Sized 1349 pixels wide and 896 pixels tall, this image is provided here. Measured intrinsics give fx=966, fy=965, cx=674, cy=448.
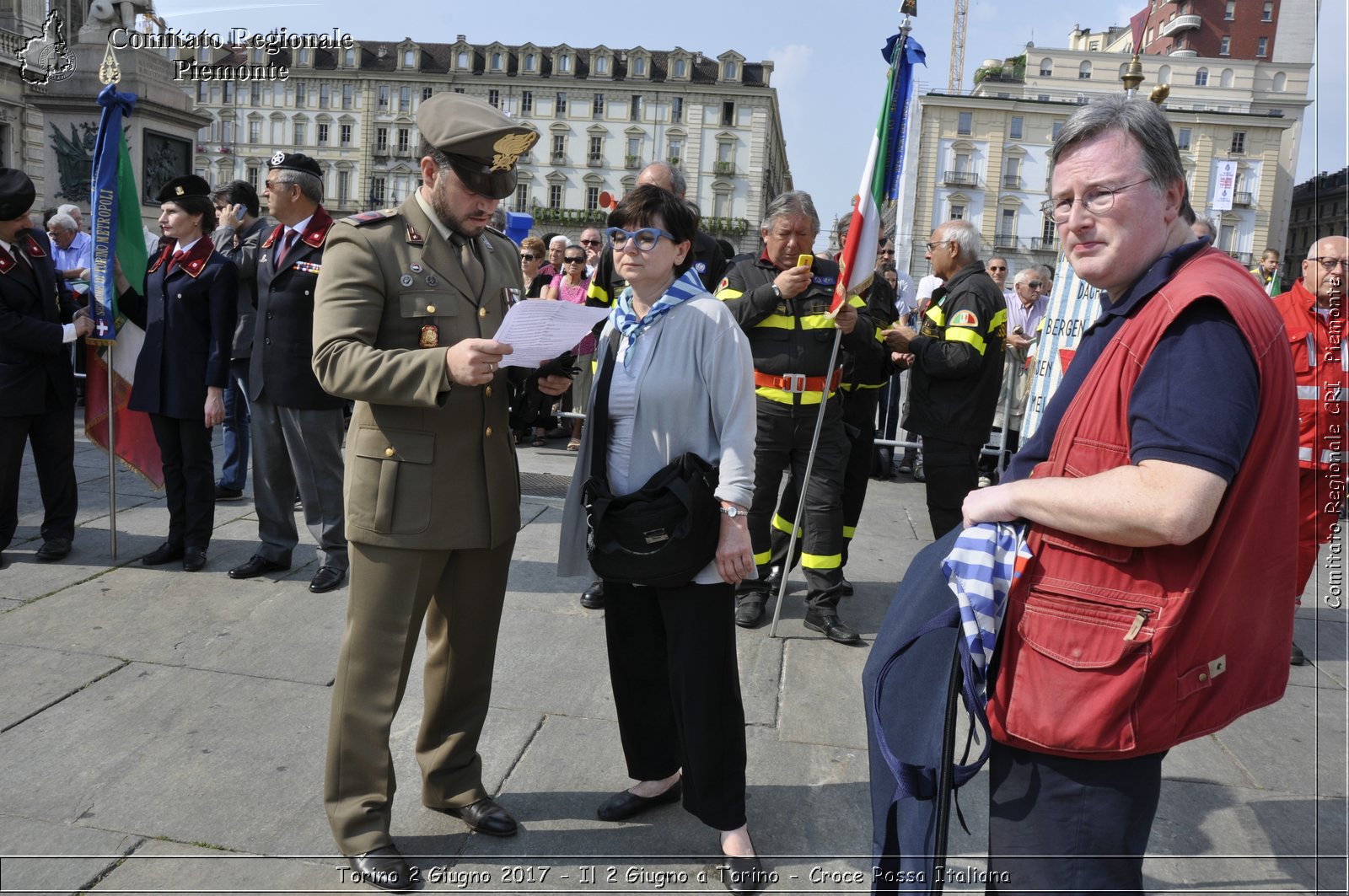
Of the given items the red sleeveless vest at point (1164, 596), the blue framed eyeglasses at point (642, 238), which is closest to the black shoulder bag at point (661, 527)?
the blue framed eyeglasses at point (642, 238)

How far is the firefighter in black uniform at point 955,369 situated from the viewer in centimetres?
516

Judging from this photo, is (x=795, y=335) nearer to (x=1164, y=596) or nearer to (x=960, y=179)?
(x=1164, y=596)

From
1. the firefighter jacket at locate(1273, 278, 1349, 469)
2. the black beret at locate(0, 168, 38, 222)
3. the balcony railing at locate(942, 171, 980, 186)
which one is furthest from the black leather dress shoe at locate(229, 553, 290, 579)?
the balcony railing at locate(942, 171, 980, 186)

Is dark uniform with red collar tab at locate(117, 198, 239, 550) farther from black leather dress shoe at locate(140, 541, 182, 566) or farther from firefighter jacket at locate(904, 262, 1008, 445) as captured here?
firefighter jacket at locate(904, 262, 1008, 445)

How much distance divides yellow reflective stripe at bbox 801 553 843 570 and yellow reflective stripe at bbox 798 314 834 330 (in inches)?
47.4

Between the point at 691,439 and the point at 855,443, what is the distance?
9.45 feet

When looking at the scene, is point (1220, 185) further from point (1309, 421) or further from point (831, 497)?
point (831, 497)

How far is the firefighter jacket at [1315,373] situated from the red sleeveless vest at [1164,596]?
315 centimetres

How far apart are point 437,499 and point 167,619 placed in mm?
2728

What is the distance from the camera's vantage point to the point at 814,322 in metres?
5.13

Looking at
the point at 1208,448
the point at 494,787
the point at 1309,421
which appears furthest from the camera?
the point at 1309,421

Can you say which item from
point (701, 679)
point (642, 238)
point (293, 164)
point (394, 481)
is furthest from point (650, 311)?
point (293, 164)

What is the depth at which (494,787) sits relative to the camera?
3.38 meters

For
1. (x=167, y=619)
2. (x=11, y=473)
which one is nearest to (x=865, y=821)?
(x=167, y=619)
